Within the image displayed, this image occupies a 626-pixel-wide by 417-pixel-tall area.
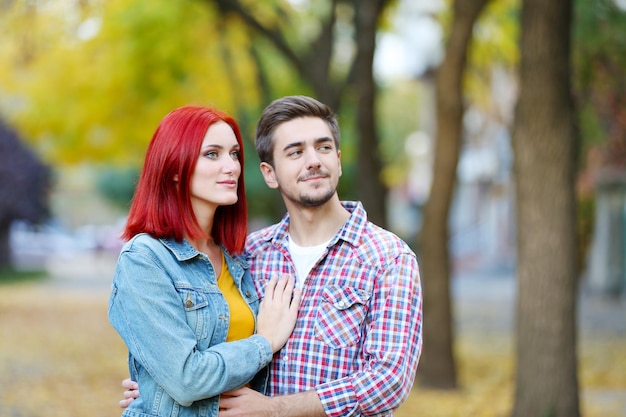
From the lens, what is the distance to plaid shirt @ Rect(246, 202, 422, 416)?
117 inches

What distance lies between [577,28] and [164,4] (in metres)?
6.66

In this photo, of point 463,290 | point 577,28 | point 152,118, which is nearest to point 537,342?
point 577,28

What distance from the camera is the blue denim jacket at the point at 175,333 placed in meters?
2.87

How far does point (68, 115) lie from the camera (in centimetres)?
1917

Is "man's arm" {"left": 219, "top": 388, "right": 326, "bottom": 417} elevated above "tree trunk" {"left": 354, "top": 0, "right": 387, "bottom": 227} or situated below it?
below

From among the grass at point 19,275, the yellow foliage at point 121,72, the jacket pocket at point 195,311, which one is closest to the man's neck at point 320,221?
the jacket pocket at point 195,311

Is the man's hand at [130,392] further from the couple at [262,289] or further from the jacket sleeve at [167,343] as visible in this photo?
the jacket sleeve at [167,343]

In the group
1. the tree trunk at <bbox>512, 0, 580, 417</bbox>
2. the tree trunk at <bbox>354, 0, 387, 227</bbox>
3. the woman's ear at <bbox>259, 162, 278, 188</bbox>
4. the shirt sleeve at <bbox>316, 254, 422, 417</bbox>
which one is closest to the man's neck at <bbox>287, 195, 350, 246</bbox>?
the woman's ear at <bbox>259, 162, 278, 188</bbox>

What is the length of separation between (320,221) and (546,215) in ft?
13.1

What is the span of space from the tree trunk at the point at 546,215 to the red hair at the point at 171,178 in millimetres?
4208

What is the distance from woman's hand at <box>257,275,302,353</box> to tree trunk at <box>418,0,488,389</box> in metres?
6.34

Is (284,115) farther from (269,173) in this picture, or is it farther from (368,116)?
(368,116)

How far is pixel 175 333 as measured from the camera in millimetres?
2877

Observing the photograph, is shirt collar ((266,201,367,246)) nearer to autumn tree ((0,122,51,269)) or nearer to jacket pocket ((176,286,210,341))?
jacket pocket ((176,286,210,341))
